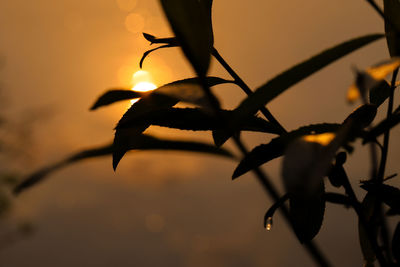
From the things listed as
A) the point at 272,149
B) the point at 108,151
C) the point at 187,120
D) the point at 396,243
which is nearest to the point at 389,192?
the point at 396,243

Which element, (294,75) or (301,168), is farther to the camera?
(294,75)

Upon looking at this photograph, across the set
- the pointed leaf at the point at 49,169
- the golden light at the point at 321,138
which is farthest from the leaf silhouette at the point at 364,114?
the pointed leaf at the point at 49,169

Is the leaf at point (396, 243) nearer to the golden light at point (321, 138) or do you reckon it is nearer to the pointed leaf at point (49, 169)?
the golden light at point (321, 138)

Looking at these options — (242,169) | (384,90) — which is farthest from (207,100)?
(384,90)

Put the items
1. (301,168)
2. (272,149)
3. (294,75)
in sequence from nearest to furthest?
(301,168) → (294,75) → (272,149)

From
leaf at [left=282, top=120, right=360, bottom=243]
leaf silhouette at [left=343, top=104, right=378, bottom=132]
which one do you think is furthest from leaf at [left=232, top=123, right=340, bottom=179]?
leaf at [left=282, top=120, right=360, bottom=243]

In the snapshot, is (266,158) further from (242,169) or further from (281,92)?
(281,92)

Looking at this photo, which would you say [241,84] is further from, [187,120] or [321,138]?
[321,138]
